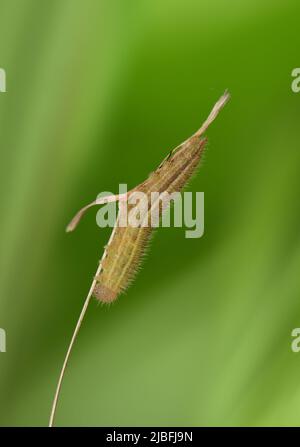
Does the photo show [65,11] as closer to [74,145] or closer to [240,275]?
[74,145]

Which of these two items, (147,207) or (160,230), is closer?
(147,207)

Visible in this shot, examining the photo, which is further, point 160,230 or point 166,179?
point 160,230

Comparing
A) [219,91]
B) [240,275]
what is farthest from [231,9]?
[240,275]
